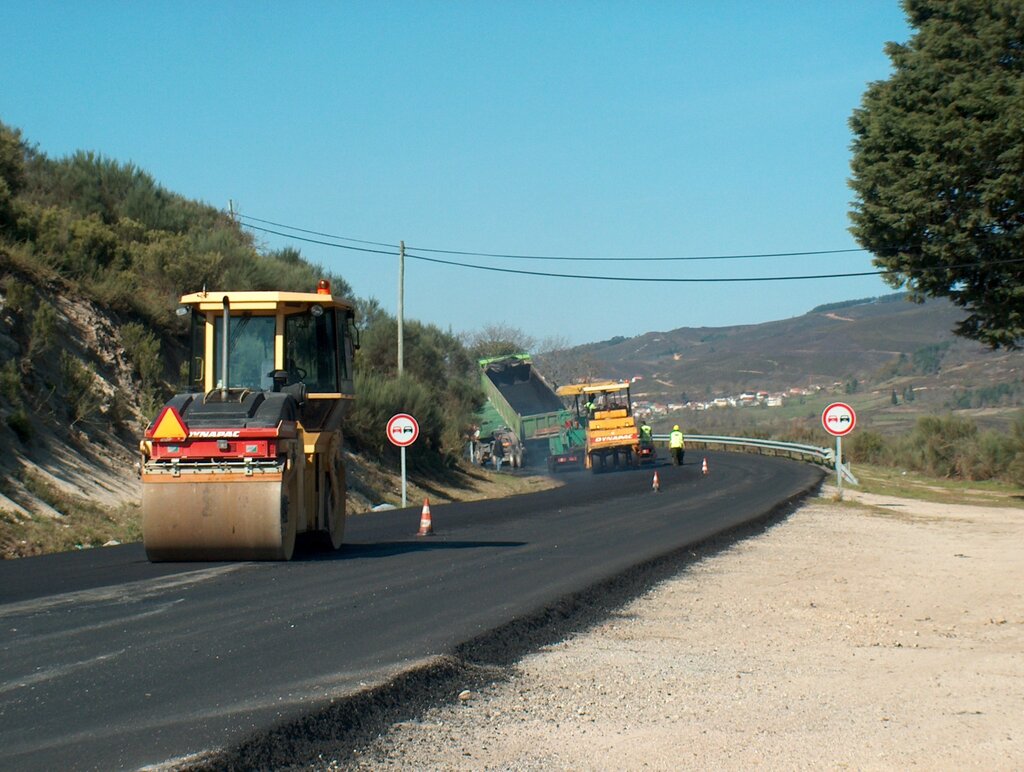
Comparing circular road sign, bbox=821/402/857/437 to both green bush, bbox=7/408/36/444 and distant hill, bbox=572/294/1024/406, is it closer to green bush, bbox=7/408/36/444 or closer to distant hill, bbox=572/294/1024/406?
green bush, bbox=7/408/36/444

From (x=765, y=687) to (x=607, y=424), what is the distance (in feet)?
126

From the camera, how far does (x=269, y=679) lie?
6988mm

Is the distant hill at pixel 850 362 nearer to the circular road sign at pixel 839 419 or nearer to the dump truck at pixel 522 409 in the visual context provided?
the dump truck at pixel 522 409

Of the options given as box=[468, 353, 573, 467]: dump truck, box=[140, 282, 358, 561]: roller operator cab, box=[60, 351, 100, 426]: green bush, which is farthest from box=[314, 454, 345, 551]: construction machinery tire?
box=[468, 353, 573, 467]: dump truck

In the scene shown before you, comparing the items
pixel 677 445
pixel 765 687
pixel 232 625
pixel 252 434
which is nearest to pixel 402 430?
pixel 252 434

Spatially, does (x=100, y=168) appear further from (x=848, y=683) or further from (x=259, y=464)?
(x=848, y=683)

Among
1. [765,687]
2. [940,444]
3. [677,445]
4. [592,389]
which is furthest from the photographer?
[592,389]

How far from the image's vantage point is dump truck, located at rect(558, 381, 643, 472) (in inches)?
1772

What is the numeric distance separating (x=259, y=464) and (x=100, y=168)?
83.2 feet

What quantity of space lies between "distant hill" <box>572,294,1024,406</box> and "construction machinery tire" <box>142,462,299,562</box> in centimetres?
9160

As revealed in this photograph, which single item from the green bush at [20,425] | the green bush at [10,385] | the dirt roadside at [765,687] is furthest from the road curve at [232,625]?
the green bush at [10,385]

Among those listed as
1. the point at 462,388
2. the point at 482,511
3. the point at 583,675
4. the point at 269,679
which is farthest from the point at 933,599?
the point at 462,388

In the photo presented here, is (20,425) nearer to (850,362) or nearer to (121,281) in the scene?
(121,281)

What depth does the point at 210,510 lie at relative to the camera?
12328 mm
